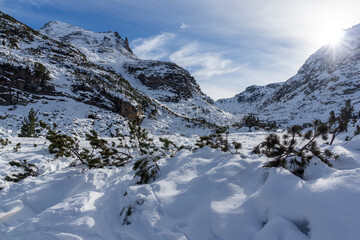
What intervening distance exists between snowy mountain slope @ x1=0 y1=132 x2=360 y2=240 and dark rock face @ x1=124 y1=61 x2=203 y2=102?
52937 mm

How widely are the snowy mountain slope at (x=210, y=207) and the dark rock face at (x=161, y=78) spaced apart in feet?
174

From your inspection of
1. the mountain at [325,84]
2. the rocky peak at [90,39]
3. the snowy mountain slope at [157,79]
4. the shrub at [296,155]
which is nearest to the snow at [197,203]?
the shrub at [296,155]

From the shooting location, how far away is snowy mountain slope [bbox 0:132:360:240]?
69.3 inches

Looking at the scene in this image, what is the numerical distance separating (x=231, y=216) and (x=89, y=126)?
18450mm

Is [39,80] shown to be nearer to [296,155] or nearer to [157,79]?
[296,155]

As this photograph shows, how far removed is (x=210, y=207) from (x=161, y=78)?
65.3 meters

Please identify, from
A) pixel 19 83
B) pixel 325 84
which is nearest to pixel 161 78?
pixel 19 83

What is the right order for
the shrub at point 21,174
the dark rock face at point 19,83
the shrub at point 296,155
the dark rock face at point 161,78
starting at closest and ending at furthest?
the shrub at point 296,155
the shrub at point 21,174
the dark rock face at point 19,83
the dark rock face at point 161,78

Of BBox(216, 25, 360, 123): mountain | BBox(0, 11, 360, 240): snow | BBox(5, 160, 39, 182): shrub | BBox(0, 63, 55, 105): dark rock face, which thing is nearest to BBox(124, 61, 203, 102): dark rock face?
BBox(0, 63, 55, 105): dark rock face

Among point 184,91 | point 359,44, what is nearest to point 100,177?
point 184,91

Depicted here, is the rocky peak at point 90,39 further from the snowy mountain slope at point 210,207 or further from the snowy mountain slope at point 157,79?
the snowy mountain slope at point 210,207

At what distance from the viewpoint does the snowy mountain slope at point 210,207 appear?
1.76 meters

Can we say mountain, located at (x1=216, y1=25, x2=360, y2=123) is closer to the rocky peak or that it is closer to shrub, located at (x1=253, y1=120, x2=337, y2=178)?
shrub, located at (x1=253, y1=120, x2=337, y2=178)

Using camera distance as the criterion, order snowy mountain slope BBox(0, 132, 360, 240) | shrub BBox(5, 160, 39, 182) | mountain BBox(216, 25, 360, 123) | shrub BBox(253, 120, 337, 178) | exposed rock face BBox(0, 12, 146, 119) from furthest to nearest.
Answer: mountain BBox(216, 25, 360, 123) < exposed rock face BBox(0, 12, 146, 119) < shrub BBox(5, 160, 39, 182) < shrub BBox(253, 120, 337, 178) < snowy mountain slope BBox(0, 132, 360, 240)
